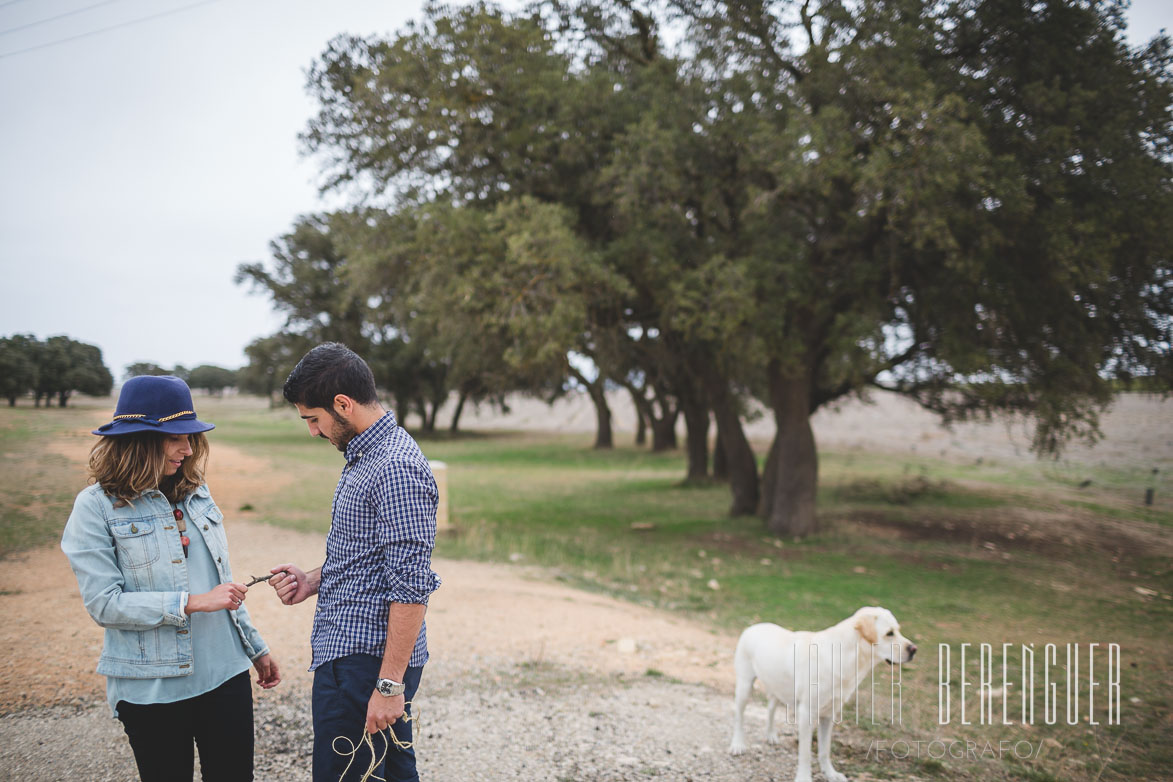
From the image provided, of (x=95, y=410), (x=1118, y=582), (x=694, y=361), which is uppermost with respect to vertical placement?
(x=694, y=361)

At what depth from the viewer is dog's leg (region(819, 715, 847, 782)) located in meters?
4.19

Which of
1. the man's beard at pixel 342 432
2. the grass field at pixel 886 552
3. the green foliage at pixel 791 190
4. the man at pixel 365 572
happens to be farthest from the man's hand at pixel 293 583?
the green foliage at pixel 791 190

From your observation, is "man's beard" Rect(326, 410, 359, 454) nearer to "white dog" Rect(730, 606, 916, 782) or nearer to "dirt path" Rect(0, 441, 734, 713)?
"white dog" Rect(730, 606, 916, 782)

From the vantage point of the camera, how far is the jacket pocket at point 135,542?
249cm

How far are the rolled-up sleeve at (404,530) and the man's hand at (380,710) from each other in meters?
0.32

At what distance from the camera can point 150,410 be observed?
2.56 m

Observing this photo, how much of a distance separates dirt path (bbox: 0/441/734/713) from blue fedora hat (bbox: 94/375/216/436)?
126 inches

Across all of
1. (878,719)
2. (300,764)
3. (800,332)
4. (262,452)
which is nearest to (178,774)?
(300,764)

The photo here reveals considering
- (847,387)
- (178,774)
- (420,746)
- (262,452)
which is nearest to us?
(178,774)

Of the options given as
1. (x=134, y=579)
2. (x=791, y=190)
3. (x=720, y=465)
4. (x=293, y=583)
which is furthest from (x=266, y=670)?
(x=720, y=465)

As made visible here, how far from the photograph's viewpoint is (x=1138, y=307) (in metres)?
11.0

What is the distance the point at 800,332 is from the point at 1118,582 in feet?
20.3

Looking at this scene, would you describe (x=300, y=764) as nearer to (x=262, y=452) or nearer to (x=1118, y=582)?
(x=1118, y=582)

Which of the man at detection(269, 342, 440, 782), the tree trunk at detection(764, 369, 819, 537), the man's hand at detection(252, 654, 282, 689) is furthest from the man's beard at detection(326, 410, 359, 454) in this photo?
the tree trunk at detection(764, 369, 819, 537)
